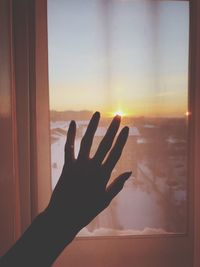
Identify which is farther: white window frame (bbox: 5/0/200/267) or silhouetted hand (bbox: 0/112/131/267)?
white window frame (bbox: 5/0/200/267)

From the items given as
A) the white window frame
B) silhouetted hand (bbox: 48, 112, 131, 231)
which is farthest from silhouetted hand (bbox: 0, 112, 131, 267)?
the white window frame

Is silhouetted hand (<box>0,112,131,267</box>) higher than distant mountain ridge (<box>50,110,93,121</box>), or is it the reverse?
distant mountain ridge (<box>50,110,93,121</box>)

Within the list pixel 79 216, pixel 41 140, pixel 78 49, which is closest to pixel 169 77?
pixel 78 49

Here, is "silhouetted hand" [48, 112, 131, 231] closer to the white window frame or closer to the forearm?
the forearm

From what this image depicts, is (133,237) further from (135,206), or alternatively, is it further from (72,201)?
(72,201)

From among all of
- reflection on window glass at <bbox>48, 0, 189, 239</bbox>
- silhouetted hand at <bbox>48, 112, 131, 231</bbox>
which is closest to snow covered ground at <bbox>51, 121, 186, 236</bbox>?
reflection on window glass at <bbox>48, 0, 189, 239</bbox>

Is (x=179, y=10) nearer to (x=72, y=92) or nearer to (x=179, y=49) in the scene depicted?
(x=179, y=49)

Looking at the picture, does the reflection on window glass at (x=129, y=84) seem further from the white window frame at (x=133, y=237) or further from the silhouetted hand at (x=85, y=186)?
the silhouetted hand at (x=85, y=186)
